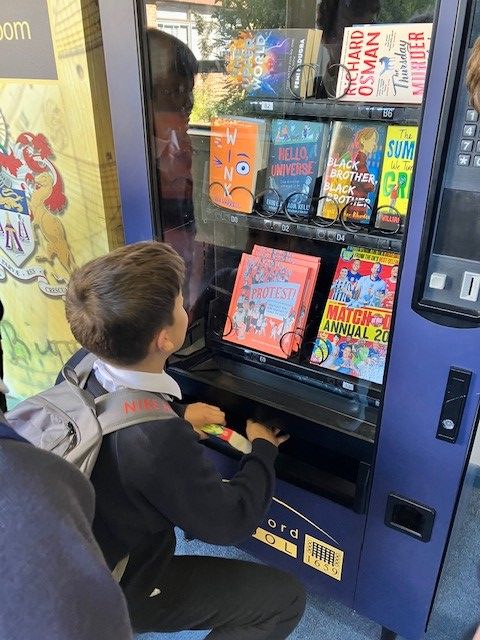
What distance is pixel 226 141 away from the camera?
56.0 inches


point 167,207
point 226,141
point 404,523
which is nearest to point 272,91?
point 226,141

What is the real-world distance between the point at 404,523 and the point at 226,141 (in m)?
1.05

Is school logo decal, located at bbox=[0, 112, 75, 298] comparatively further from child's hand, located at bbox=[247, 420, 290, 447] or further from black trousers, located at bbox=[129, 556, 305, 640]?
black trousers, located at bbox=[129, 556, 305, 640]

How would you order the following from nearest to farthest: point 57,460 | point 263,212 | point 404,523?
point 57,460 < point 404,523 < point 263,212

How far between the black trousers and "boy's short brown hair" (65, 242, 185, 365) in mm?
535

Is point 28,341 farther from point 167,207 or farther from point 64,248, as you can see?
point 167,207

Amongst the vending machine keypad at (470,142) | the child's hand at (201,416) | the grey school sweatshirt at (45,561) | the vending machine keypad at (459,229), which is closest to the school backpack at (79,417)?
the child's hand at (201,416)

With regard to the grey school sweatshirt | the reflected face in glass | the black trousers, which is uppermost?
the reflected face in glass

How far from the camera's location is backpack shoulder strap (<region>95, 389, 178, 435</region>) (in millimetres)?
1004

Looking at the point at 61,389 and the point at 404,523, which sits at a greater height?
the point at 61,389

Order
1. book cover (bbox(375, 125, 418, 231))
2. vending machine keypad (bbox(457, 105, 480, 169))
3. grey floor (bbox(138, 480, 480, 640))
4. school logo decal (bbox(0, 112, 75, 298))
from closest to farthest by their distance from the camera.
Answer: vending machine keypad (bbox(457, 105, 480, 169)) → book cover (bbox(375, 125, 418, 231)) → grey floor (bbox(138, 480, 480, 640)) → school logo decal (bbox(0, 112, 75, 298))

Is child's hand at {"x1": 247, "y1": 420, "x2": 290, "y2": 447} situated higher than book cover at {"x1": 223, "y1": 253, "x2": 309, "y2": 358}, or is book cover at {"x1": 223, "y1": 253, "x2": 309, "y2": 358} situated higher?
book cover at {"x1": 223, "y1": 253, "x2": 309, "y2": 358}

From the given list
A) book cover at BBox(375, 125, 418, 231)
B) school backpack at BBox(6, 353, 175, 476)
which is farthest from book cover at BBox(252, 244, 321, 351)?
school backpack at BBox(6, 353, 175, 476)

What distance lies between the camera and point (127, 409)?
40.1 inches
